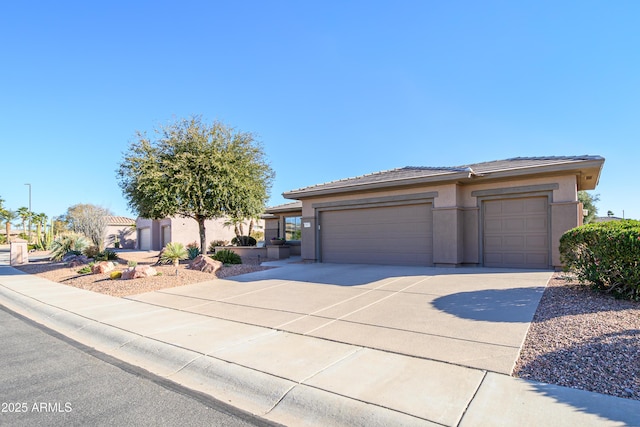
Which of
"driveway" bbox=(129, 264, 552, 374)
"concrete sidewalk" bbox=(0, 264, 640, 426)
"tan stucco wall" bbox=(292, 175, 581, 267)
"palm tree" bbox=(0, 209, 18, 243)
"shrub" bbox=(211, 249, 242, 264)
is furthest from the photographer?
"palm tree" bbox=(0, 209, 18, 243)

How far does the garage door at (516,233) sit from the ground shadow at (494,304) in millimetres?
4115

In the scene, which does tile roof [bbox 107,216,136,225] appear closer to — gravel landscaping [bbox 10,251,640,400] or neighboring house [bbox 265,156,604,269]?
neighboring house [bbox 265,156,604,269]

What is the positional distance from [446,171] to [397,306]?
721cm

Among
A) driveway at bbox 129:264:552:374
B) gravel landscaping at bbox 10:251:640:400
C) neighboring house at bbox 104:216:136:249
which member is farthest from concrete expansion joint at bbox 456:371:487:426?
neighboring house at bbox 104:216:136:249

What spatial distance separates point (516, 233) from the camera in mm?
12641

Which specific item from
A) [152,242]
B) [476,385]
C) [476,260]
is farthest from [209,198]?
[152,242]

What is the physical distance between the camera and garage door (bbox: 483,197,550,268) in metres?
12.1

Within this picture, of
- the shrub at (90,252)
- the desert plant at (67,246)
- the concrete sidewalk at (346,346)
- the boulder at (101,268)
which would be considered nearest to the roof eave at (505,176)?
the concrete sidewalk at (346,346)

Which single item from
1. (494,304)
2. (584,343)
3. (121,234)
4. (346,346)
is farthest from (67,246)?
(584,343)

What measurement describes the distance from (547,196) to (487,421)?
1066 cm

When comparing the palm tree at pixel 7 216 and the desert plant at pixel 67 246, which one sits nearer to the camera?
the desert plant at pixel 67 246

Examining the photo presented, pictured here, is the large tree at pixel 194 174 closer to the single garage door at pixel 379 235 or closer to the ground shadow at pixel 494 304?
the single garage door at pixel 379 235

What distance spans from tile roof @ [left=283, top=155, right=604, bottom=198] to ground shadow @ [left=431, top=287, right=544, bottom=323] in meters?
4.96

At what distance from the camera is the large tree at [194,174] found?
16344 mm
